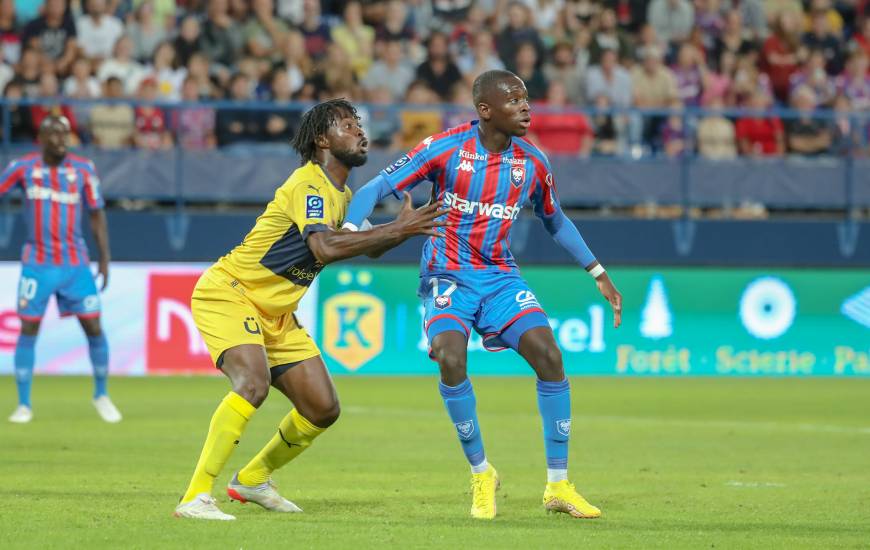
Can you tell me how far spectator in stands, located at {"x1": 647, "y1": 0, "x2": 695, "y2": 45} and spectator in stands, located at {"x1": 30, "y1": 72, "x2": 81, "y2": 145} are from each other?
855cm

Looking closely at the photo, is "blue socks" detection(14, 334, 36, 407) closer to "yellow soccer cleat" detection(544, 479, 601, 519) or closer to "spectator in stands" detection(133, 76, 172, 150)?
"spectator in stands" detection(133, 76, 172, 150)

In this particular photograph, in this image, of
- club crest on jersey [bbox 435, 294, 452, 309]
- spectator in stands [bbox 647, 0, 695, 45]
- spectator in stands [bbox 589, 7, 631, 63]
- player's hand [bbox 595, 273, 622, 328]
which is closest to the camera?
club crest on jersey [bbox 435, 294, 452, 309]

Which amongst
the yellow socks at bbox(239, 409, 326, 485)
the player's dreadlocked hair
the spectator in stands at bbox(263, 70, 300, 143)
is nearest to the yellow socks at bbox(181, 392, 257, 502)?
the yellow socks at bbox(239, 409, 326, 485)

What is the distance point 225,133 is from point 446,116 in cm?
272

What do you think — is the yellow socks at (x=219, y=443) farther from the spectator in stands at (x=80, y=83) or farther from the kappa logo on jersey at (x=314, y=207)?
the spectator in stands at (x=80, y=83)

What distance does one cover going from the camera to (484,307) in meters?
8.03

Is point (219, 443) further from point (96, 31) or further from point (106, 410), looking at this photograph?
point (96, 31)

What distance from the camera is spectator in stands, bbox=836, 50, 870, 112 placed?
21.0 m

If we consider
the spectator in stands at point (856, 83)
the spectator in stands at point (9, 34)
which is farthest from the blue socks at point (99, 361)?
the spectator in stands at point (856, 83)

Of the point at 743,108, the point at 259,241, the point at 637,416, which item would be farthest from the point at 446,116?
the point at 259,241

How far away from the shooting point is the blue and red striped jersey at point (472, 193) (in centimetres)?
814

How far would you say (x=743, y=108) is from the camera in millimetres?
20531

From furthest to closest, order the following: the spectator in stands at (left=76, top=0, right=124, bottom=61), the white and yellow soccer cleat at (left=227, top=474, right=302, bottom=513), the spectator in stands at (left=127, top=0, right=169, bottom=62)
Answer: the spectator in stands at (left=127, top=0, right=169, bottom=62) → the spectator in stands at (left=76, top=0, right=124, bottom=61) → the white and yellow soccer cleat at (left=227, top=474, right=302, bottom=513)

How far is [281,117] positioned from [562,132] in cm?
356
